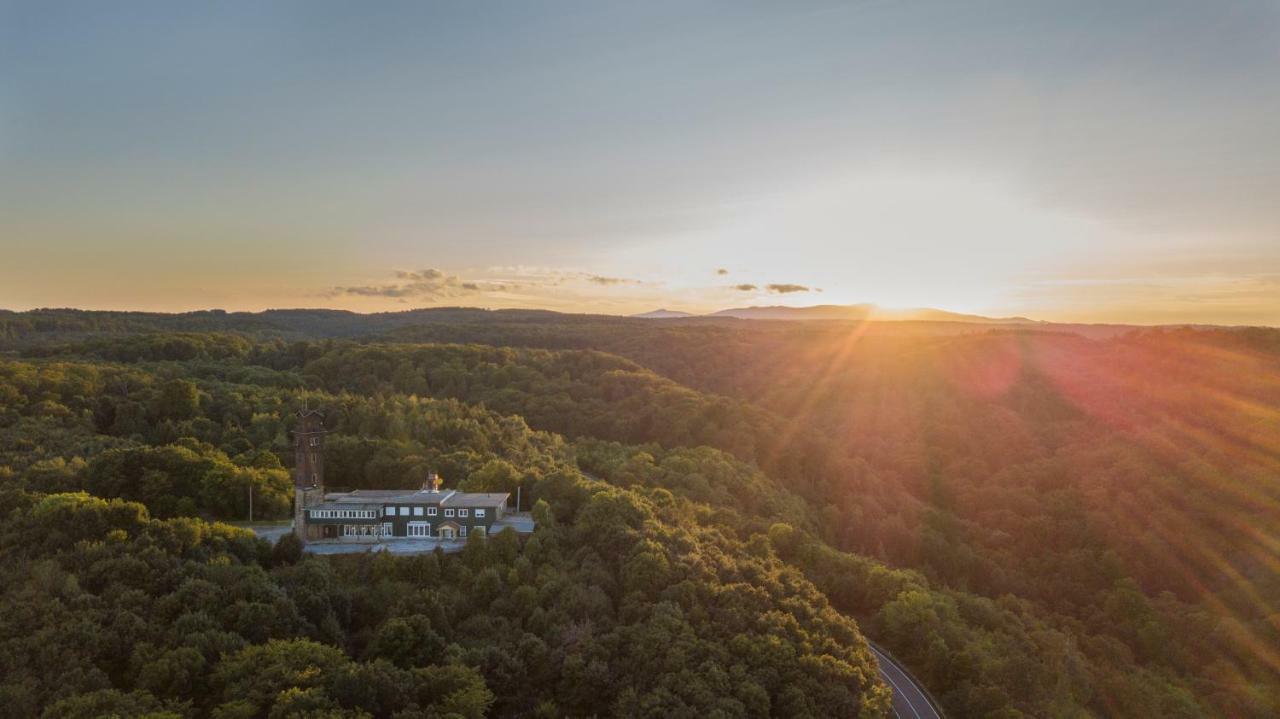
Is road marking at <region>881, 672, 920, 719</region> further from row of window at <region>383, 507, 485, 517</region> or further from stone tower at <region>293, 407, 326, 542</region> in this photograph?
stone tower at <region>293, 407, 326, 542</region>

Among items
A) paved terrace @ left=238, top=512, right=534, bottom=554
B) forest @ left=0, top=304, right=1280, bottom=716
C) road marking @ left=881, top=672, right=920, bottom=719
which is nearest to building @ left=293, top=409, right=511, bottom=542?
paved terrace @ left=238, top=512, right=534, bottom=554

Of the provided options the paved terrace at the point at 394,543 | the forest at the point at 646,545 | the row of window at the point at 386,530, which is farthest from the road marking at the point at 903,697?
the row of window at the point at 386,530

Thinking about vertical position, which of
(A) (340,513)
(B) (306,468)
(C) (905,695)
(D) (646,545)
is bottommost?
(C) (905,695)

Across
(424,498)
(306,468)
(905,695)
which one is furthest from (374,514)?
(905,695)

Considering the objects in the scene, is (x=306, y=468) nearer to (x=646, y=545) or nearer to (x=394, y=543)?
(x=394, y=543)

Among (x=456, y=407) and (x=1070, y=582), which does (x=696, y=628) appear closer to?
(x=456, y=407)
